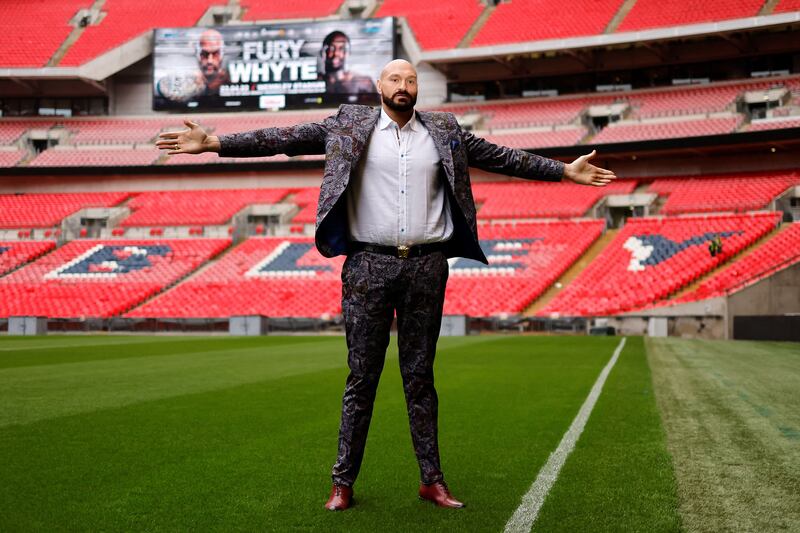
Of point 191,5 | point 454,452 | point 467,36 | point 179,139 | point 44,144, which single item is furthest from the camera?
point 191,5

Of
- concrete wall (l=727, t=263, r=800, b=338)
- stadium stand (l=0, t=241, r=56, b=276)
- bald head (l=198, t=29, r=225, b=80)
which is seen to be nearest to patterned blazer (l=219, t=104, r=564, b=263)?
concrete wall (l=727, t=263, r=800, b=338)

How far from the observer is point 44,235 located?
143ft

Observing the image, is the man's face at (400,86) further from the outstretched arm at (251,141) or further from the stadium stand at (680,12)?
the stadium stand at (680,12)

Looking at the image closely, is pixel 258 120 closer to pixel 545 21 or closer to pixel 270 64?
pixel 270 64

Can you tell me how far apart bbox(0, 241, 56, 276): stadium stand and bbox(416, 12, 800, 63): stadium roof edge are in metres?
22.2

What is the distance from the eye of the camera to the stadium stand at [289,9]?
51781mm

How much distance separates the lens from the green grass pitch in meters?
3.93

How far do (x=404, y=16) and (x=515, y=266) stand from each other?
21613mm

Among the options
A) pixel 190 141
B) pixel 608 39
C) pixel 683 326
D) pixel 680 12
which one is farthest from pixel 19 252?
pixel 190 141

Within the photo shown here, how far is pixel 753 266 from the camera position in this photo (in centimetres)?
2989

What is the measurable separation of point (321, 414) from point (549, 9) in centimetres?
4367

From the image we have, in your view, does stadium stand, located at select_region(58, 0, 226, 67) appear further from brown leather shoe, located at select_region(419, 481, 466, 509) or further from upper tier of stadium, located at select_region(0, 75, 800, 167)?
brown leather shoe, located at select_region(419, 481, 466, 509)

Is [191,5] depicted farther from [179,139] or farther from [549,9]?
[179,139]

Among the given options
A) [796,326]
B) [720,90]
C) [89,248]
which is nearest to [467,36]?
[720,90]
